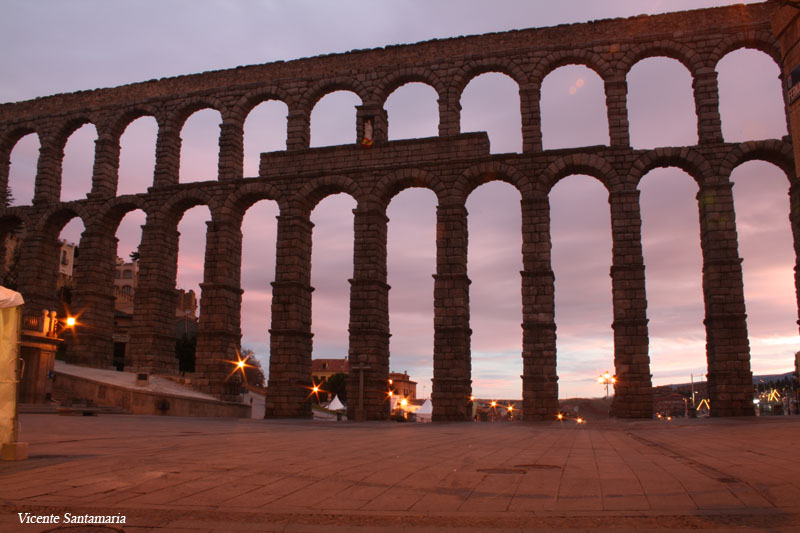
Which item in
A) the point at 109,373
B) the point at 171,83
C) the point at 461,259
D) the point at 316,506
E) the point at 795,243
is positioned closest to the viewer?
the point at 316,506

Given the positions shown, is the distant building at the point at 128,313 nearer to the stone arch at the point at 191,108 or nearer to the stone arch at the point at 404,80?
the stone arch at the point at 191,108

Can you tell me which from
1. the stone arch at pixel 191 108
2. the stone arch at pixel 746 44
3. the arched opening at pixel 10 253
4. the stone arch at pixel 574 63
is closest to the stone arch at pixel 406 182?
the stone arch at pixel 574 63

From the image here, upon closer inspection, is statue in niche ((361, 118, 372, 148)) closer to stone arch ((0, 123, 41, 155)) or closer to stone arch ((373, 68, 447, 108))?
stone arch ((373, 68, 447, 108))

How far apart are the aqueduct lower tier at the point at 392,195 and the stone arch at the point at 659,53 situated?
2.7 inches

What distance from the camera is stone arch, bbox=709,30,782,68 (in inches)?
1115

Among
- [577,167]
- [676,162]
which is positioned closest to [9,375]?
[577,167]

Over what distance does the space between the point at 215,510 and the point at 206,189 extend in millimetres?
29774

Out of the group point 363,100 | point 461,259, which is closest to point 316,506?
point 461,259

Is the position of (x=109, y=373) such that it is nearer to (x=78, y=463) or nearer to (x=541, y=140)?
(x=541, y=140)

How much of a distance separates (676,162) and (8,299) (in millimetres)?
26916

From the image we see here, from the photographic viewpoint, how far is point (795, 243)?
2692cm

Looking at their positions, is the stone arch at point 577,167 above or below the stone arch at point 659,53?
below

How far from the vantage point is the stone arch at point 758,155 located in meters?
27.2

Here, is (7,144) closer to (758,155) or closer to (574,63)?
(574,63)
